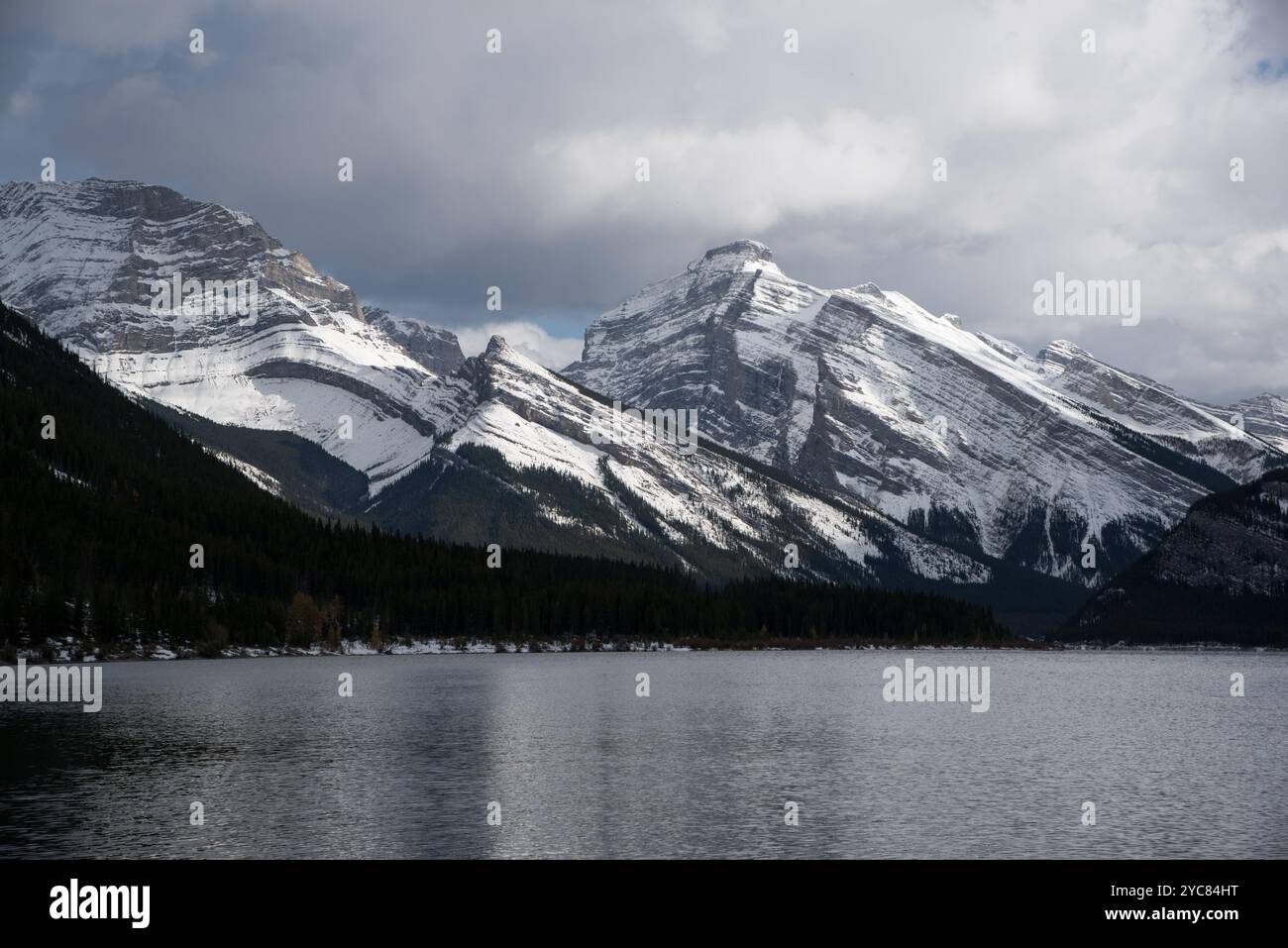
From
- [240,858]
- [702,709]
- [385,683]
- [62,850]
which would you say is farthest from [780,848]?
[385,683]

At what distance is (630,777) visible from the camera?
81938 millimetres

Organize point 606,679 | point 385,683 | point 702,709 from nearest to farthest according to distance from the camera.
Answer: point 702,709 → point 385,683 → point 606,679

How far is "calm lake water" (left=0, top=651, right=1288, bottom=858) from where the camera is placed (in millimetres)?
63156

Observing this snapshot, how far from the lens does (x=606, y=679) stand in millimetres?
174000

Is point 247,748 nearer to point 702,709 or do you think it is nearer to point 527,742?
point 527,742

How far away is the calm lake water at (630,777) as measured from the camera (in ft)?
207
